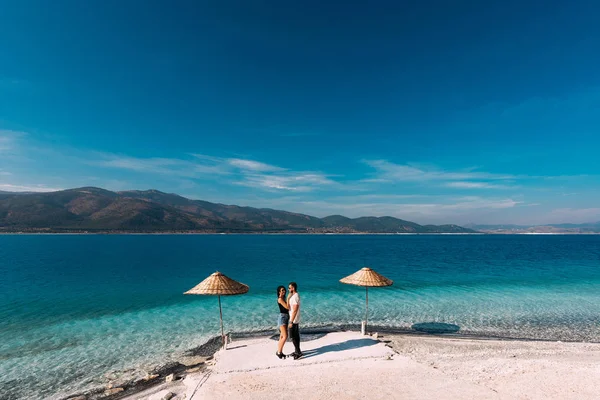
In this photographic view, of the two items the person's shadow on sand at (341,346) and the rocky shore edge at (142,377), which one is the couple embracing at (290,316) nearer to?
the person's shadow on sand at (341,346)

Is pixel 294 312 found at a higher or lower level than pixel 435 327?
higher

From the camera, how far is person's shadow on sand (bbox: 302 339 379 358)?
11.7 metres

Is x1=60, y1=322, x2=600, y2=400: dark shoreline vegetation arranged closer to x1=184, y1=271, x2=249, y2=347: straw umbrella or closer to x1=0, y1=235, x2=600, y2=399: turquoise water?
x1=0, y1=235, x2=600, y2=399: turquoise water

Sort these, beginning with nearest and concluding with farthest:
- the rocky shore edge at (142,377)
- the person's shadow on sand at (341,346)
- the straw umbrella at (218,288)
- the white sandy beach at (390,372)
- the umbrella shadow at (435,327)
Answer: the white sandy beach at (390,372) < the rocky shore edge at (142,377) < the person's shadow on sand at (341,346) < the straw umbrella at (218,288) < the umbrella shadow at (435,327)

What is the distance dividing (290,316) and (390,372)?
3.84 metres

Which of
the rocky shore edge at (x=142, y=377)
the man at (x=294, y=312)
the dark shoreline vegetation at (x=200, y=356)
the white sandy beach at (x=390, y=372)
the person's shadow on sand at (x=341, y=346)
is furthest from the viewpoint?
the person's shadow on sand at (x=341, y=346)

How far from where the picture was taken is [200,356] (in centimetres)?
1282

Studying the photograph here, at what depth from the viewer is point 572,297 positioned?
81.1 ft

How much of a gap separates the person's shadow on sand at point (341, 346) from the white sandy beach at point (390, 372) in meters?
0.04

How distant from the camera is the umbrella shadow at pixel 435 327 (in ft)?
53.7

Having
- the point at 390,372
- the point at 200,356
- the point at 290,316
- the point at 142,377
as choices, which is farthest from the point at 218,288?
the point at 390,372

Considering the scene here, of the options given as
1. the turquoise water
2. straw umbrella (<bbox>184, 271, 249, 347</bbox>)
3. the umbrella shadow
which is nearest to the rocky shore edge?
the turquoise water

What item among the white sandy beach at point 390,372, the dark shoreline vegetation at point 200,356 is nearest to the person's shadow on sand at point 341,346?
the white sandy beach at point 390,372

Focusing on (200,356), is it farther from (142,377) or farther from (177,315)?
(177,315)
